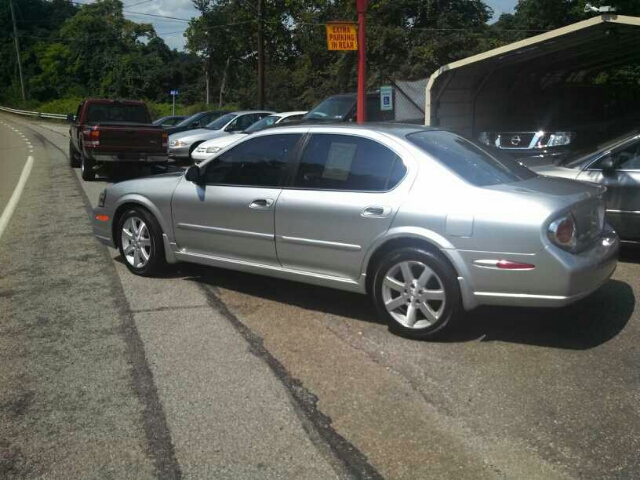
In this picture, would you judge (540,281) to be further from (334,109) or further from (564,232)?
(334,109)

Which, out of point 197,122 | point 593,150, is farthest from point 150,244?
point 197,122

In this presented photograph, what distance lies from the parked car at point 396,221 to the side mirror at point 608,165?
197 cm

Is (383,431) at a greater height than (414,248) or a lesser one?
lesser

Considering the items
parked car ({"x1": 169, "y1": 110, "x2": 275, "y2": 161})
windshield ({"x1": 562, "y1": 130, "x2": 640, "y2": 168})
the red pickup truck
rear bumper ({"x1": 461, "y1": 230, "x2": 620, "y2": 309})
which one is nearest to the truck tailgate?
the red pickup truck

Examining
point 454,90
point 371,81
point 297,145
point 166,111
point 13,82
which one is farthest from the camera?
point 13,82

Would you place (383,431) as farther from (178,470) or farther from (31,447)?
(31,447)

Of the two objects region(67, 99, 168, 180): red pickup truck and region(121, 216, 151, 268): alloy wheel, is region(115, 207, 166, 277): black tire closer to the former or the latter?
region(121, 216, 151, 268): alloy wheel

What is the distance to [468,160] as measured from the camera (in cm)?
511

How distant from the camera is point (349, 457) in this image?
328 cm

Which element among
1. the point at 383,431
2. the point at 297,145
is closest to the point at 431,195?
the point at 297,145

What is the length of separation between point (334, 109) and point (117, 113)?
5.33m

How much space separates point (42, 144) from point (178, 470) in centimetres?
2765

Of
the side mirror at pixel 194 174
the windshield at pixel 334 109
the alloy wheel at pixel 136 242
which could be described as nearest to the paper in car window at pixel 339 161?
the side mirror at pixel 194 174

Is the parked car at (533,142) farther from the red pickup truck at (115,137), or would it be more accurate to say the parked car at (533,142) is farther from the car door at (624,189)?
the red pickup truck at (115,137)
